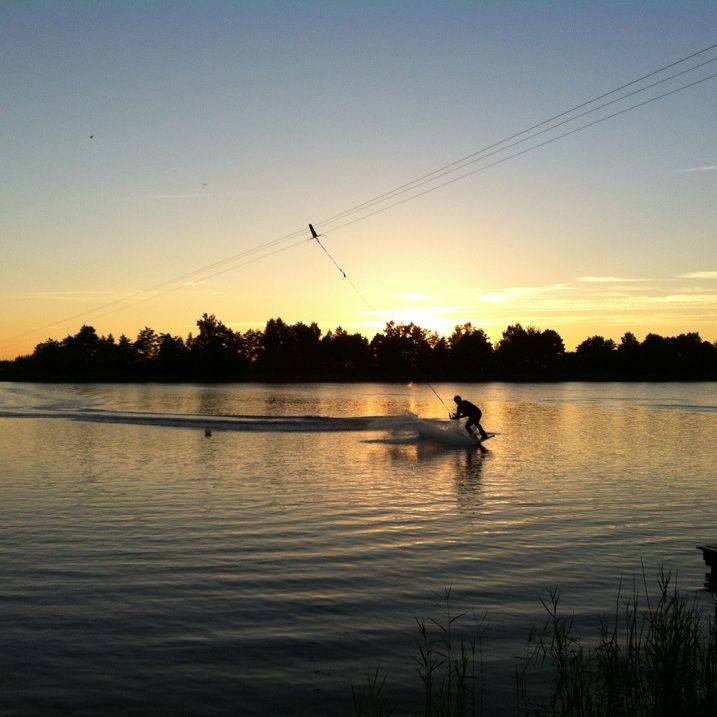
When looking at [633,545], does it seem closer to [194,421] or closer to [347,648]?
[347,648]

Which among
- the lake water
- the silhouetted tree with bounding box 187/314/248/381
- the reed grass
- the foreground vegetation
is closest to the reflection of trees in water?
the lake water

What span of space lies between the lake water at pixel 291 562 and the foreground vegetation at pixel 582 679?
21cm

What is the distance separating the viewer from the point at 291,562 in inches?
517

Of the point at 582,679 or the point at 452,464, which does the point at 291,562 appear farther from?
the point at 452,464

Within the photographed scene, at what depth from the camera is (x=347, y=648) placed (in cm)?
915

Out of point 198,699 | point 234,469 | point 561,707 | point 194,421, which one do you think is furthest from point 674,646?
point 194,421

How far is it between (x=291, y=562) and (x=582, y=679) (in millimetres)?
6557

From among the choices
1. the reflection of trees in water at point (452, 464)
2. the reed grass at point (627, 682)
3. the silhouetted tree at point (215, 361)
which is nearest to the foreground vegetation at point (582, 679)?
the reed grass at point (627, 682)

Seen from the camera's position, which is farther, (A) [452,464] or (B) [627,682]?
(A) [452,464]

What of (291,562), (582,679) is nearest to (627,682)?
(582,679)

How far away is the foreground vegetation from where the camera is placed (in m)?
7.05

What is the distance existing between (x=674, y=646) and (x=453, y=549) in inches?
279

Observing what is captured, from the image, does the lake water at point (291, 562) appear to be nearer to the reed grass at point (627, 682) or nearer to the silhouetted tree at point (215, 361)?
the reed grass at point (627, 682)

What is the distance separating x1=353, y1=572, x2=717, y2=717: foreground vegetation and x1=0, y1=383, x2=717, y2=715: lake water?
21cm
